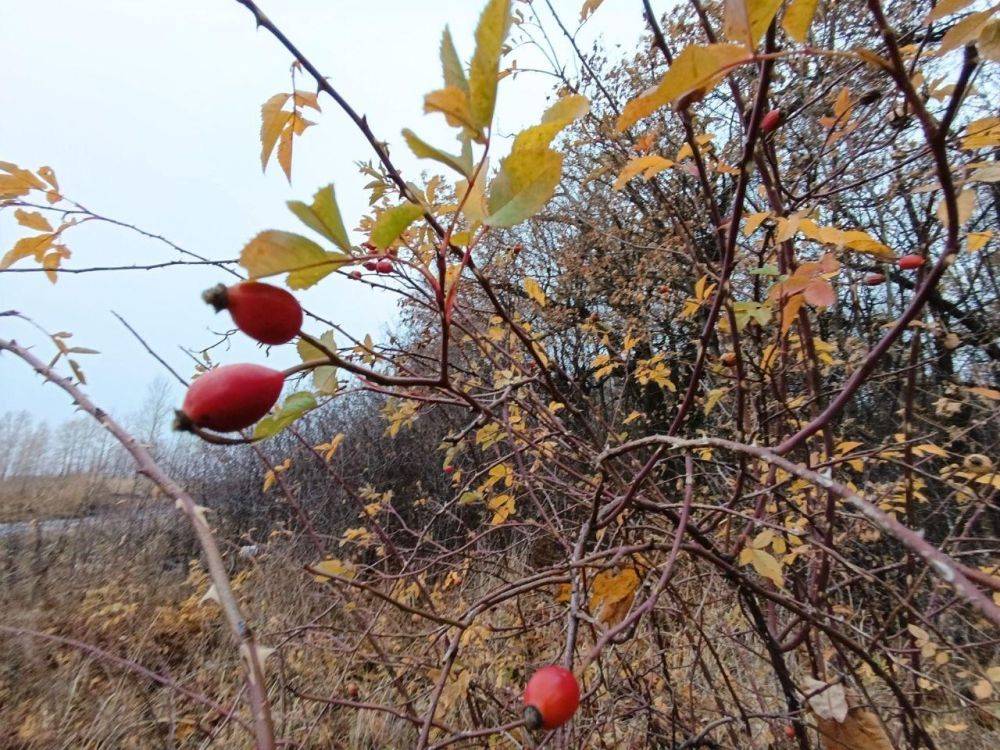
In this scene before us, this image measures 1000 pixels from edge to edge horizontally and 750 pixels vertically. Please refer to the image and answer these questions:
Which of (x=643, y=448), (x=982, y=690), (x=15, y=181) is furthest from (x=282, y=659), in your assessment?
(x=982, y=690)

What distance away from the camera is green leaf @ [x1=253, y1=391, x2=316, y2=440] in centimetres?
35

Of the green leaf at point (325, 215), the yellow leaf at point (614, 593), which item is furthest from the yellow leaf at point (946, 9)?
the yellow leaf at point (614, 593)

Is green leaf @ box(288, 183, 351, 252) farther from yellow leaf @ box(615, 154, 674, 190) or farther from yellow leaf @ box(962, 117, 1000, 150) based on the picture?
yellow leaf @ box(962, 117, 1000, 150)

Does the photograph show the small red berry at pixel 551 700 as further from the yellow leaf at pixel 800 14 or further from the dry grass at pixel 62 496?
the dry grass at pixel 62 496

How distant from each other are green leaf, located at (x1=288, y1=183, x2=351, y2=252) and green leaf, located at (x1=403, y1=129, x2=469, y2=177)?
0.05 m

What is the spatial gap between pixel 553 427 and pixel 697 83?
2.38 ft

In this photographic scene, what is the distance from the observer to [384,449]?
16.6 feet

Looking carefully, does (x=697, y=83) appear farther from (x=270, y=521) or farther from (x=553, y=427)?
(x=270, y=521)

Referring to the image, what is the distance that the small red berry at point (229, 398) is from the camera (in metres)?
0.27

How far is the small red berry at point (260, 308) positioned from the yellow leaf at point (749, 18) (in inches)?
11.4

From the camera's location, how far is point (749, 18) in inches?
12.0

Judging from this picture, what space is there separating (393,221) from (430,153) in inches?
1.6

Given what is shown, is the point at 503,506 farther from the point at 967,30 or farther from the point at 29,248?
the point at 967,30

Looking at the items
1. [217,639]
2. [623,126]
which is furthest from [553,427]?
[217,639]
